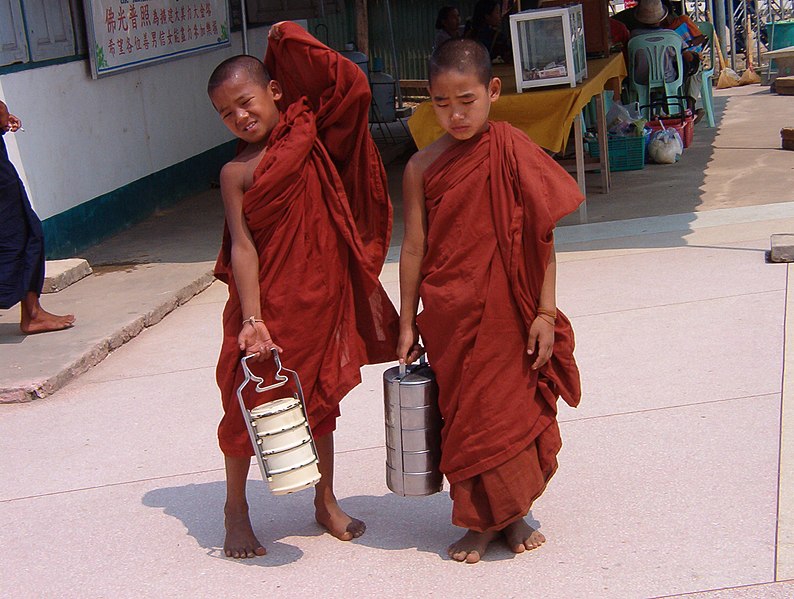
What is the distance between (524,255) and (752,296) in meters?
2.93

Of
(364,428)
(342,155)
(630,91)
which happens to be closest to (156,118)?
(630,91)

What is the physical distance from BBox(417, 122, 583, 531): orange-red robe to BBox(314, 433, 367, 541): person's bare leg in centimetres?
44

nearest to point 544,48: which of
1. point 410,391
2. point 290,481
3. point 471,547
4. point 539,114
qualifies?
point 539,114

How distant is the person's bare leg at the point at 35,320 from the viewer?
5.68 m

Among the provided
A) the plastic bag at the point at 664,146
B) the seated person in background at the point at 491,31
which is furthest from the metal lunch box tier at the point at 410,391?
the seated person in background at the point at 491,31

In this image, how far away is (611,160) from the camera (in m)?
10.1

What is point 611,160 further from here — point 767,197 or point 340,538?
point 340,538

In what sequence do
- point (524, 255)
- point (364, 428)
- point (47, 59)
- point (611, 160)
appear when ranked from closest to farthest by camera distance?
1. point (524, 255)
2. point (364, 428)
3. point (47, 59)
4. point (611, 160)

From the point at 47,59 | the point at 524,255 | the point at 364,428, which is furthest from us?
the point at 47,59

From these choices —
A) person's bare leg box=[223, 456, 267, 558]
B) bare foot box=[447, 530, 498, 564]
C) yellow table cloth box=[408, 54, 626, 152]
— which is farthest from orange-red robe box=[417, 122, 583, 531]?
yellow table cloth box=[408, 54, 626, 152]

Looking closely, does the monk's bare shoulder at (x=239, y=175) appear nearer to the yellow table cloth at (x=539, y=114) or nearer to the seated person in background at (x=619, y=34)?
the yellow table cloth at (x=539, y=114)

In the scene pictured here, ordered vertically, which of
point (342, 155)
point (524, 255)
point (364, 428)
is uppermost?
point (342, 155)

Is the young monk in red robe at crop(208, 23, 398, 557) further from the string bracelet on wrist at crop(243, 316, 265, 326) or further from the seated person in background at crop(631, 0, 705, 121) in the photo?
the seated person in background at crop(631, 0, 705, 121)

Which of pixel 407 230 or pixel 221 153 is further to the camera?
pixel 221 153
